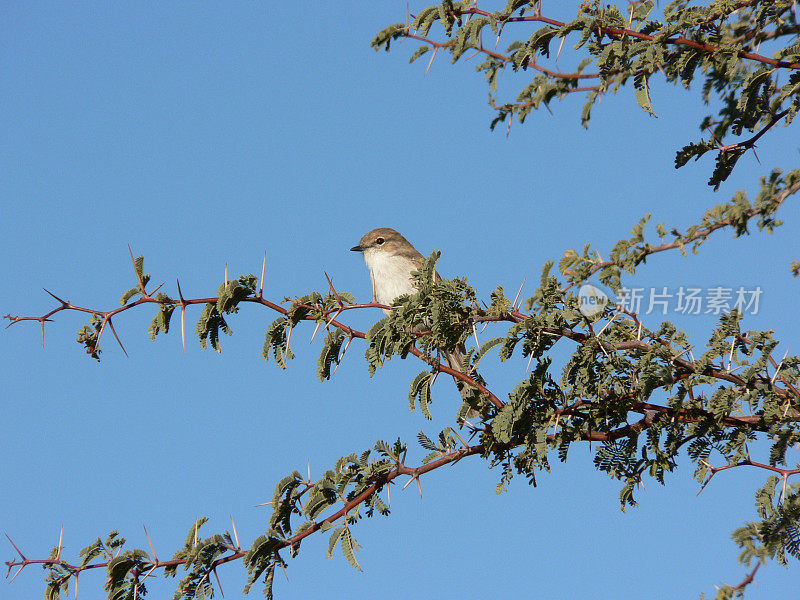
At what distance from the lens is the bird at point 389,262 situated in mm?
9008

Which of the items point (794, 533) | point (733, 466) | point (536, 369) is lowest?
point (794, 533)

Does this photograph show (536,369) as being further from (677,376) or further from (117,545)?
(117,545)

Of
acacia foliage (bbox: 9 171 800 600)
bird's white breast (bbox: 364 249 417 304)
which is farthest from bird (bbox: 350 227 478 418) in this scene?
acacia foliage (bbox: 9 171 800 600)

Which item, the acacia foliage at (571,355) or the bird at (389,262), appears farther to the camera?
the bird at (389,262)

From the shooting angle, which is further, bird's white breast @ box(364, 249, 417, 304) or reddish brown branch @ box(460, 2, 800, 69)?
bird's white breast @ box(364, 249, 417, 304)

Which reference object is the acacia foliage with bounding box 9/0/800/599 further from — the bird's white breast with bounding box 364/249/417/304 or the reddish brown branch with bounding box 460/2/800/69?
the bird's white breast with bounding box 364/249/417/304

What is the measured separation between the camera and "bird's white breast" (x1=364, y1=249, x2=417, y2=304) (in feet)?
29.4

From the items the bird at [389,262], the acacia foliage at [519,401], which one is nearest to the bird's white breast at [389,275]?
the bird at [389,262]

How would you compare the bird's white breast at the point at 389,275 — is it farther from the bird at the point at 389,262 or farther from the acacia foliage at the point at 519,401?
the acacia foliage at the point at 519,401

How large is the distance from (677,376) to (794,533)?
92 cm

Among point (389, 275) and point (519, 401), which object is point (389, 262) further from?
point (519, 401)

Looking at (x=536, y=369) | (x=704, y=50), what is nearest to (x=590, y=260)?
(x=536, y=369)

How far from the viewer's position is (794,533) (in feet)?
12.3

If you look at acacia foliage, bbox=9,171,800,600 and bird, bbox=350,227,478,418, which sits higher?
bird, bbox=350,227,478,418
